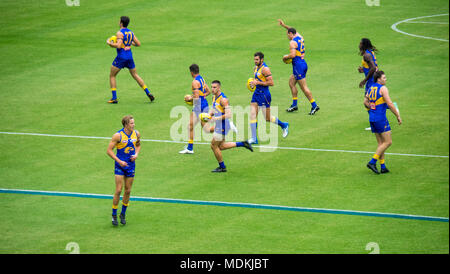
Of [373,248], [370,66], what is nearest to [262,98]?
[370,66]

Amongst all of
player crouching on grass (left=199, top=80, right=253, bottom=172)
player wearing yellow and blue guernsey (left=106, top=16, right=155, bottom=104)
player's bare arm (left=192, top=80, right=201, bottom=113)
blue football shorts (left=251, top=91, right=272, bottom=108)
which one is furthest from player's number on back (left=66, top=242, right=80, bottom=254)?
player wearing yellow and blue guernsey (left=106, top=16, right=155, bottom=104)

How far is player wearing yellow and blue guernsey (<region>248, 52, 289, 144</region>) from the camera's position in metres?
19.6

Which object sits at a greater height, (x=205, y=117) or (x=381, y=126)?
(x=205, y=117)

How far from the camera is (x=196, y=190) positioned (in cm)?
1628

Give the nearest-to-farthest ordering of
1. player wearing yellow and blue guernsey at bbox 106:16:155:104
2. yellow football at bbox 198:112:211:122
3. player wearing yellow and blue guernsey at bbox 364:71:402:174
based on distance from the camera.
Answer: player wearing yellow and blue guernsey at bbox 364:71:402:174 → yellow football at bbox 198:112:211:122 → player wearing yellow and blue guernsey at bbox 106:16:155:104

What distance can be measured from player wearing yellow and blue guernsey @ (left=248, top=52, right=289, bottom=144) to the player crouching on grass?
7.34 feet

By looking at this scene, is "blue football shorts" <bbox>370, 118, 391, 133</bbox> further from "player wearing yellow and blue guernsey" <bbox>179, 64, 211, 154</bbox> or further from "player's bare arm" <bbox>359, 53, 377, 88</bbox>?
"player wearing yellow and blue guernsey" <bbox>179, 64, 211, 154</bbox>

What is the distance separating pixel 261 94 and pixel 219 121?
9.58 ft

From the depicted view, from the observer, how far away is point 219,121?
56.7 ft

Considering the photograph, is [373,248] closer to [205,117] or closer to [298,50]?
[205,117]

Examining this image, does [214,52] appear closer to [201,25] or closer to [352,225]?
[201,25]

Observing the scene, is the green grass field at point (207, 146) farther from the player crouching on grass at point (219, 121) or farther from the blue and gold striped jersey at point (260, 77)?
the blue and gold striped jersey at point (260, 77)

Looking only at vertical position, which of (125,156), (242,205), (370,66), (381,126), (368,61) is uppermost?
(368,61)

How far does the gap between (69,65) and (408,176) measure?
1634 cm
